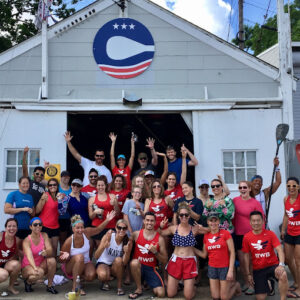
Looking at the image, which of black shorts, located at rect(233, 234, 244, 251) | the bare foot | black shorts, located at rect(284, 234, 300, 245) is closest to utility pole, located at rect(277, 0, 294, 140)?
black shorts, located at rect(284, 234, 300, 245)

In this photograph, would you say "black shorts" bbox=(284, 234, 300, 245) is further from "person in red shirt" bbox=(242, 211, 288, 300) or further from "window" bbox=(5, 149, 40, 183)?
"window" bbox=(5, 149, 40, 183)

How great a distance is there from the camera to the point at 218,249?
18.0ft

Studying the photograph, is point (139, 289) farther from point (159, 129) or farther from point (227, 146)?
point (159, 129)

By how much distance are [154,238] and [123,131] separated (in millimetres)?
5556

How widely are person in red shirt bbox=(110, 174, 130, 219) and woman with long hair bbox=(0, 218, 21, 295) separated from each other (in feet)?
5.37

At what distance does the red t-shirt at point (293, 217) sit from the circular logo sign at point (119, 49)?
4022 mm

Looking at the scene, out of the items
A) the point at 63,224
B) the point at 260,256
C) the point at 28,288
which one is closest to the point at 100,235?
the point at 63,224

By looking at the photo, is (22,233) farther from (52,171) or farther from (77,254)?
(52,171)

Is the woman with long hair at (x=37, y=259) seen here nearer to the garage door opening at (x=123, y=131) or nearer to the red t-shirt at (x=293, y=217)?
the red t-shirt at (x=293, y=217)

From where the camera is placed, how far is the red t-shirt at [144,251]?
5746 mm

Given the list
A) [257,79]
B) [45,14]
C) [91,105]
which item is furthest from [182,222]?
[45,14]

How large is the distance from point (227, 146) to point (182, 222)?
2902 millimetres

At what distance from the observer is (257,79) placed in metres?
8.25

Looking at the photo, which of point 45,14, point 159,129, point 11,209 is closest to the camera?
point 11,209
